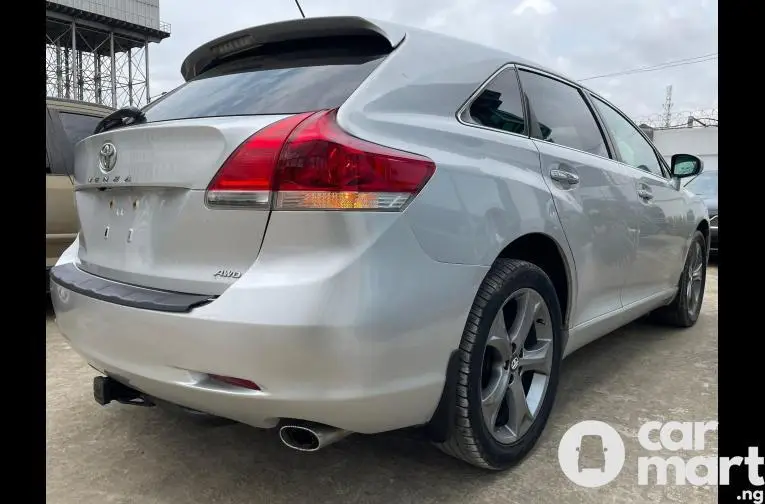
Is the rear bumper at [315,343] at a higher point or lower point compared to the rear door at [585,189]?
lower

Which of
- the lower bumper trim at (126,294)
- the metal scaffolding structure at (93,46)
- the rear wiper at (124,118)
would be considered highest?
the metal scaffolding structure at (93,46)

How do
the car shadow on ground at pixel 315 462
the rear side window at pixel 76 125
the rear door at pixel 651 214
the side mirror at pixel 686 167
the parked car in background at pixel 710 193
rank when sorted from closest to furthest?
the car shadow on ground at pixel 315 462 → the rear door at pixel 651 214 → the side mirror at pixel 686 167 → the rear side window at pixel 76 125 → the parked car in background at pixel 710 193

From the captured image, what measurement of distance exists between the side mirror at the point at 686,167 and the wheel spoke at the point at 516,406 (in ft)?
8.02

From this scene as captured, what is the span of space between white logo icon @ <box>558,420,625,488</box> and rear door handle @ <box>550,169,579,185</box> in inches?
41.0

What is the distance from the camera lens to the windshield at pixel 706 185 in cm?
878

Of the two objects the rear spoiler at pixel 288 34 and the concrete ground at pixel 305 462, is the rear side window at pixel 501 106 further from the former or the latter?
the concrete ground at pixel 305 462

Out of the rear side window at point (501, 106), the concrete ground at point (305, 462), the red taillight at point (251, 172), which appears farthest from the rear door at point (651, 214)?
the red taillight at point (251, 172)

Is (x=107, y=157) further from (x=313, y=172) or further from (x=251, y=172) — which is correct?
(x=313, y=172)

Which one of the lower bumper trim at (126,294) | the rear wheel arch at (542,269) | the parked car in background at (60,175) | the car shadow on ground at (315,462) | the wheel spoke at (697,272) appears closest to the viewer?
the lower bumper trim at (126,294)

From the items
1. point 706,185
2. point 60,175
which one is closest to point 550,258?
point 60,175

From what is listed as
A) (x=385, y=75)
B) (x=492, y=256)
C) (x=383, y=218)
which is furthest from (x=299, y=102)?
(x=492, y=256)
